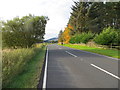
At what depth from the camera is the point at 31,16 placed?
71.5ft

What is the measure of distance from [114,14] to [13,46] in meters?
36.8

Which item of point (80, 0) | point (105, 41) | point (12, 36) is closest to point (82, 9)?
point (80, 0)

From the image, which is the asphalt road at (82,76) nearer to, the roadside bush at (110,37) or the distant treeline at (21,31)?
the distant treeline at (21,31)

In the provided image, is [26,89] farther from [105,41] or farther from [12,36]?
[105,41]

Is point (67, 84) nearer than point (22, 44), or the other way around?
point (67, 84)

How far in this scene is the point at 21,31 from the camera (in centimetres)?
2072

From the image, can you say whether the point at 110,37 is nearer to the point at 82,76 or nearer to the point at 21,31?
the point at 21,31

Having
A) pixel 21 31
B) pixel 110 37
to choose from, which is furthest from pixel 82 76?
pixel 110 37

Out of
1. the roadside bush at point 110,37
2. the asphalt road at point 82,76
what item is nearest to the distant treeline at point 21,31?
the asphalt road at point 82,76

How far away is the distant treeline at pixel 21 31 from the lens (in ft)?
66.1

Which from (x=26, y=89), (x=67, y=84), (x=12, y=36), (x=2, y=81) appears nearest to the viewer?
(x=26, y=89)

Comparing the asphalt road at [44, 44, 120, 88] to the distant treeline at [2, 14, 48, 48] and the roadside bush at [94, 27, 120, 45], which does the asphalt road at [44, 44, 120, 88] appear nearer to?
the distant treeline at [2, 14, 48, 48]

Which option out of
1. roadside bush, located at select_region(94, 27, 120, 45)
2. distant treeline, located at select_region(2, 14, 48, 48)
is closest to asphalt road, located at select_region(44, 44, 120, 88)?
distant treeline, located at select_region(2, 14, 48, 48)

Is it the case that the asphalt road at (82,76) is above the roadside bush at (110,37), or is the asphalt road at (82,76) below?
below
